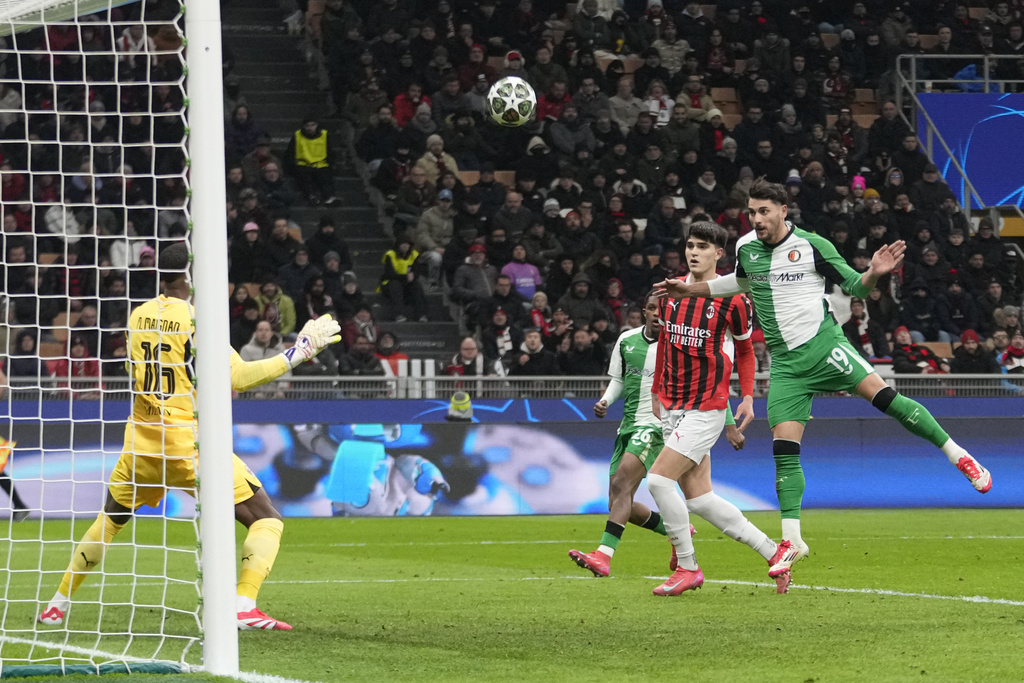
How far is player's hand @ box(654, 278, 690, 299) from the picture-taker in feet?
25.6

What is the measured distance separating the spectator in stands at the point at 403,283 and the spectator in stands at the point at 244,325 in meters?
2.22

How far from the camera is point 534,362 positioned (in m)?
16.5

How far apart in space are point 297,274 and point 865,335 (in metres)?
7.09

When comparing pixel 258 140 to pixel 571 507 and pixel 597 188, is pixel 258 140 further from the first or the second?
pixel 571 507

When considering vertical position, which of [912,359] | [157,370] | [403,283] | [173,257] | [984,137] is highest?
[984,137]

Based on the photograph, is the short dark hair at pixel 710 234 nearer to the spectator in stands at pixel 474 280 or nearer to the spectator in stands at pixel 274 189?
the spectator in stands at pixel 474 280

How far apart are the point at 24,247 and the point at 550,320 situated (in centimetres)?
Result: 611

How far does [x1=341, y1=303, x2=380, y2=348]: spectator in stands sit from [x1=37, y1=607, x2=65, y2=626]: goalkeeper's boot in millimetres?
9728

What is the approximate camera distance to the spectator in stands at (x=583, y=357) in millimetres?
16844

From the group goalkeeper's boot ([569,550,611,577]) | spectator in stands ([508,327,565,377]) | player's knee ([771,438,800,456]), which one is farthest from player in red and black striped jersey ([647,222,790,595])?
spectator in stands ([508,327,565,377])

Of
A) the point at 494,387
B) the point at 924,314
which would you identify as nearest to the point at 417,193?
the point at 494,387

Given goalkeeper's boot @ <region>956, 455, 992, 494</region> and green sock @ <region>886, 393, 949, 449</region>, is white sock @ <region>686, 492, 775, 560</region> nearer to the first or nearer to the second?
green sock @ <region>886, 393, 949, 449</region>

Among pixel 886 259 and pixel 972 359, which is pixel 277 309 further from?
pixel 886 259

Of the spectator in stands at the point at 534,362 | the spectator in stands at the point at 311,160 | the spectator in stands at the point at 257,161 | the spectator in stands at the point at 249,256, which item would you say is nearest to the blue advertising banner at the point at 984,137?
the spectator in stands at the point at 534,362
